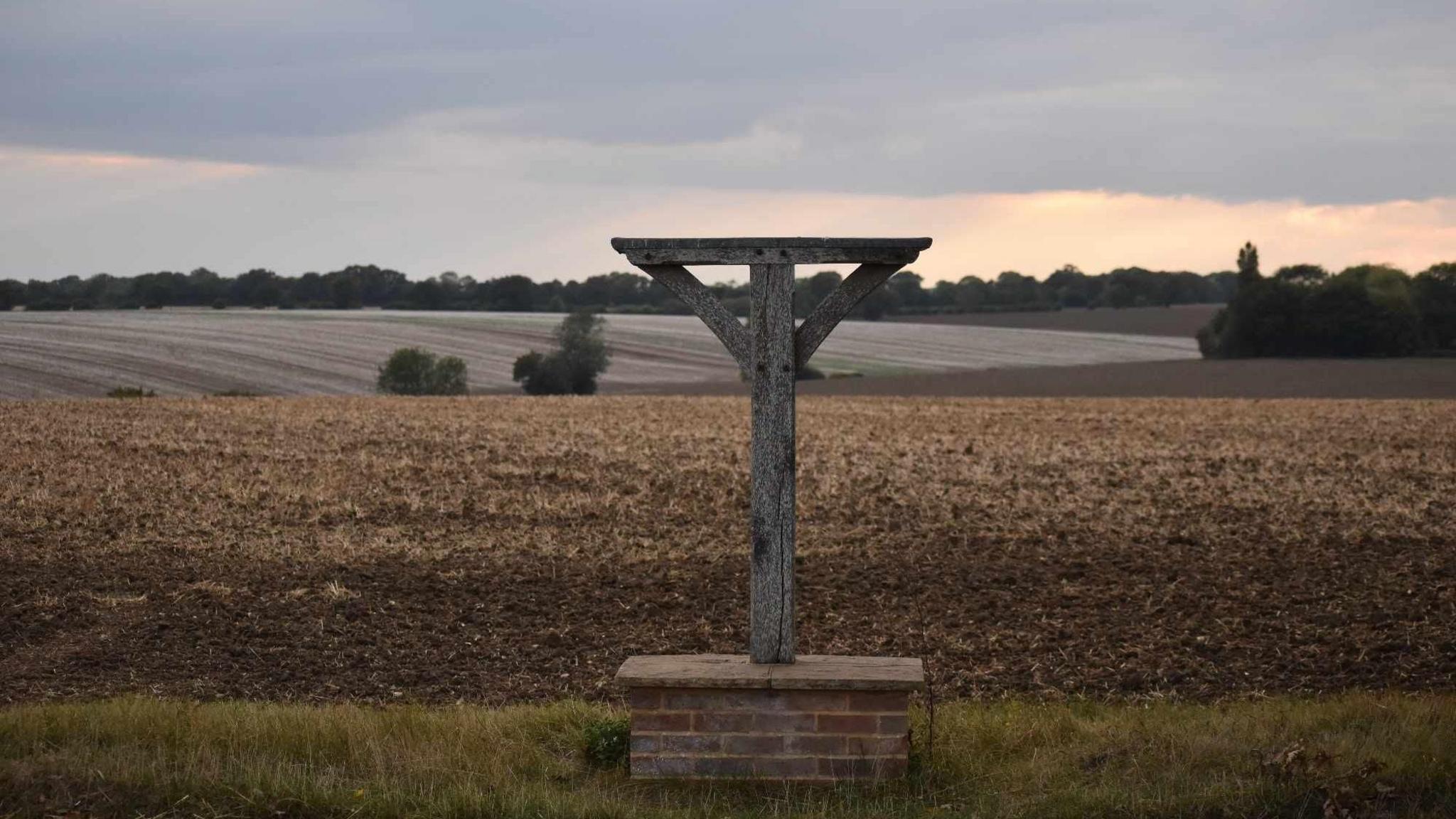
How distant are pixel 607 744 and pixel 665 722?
2.13 ft

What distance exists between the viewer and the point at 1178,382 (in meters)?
62.3

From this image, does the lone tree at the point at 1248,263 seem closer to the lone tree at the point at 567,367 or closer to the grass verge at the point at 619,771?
the lone tree at the point at 567,367

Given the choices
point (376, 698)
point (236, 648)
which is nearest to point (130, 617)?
point (236, 648)

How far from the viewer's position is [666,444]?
28172mm

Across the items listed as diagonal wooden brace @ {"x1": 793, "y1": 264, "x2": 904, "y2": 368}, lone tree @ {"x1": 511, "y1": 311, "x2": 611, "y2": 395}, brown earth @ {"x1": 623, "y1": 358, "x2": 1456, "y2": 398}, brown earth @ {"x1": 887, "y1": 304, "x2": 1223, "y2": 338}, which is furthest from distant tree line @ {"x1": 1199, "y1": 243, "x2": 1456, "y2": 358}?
diagonal wooden brace @ {"x1": 793, "y1": 264, "x2": 904, "y2": 368}

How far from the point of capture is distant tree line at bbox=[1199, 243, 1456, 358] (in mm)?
75000

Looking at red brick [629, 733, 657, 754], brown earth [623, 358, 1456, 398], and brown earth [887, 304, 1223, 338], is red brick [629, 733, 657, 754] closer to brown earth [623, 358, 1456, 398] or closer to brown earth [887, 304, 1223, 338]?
brown earth [623, 358, 1456, 398]

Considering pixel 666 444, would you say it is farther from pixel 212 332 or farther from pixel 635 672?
pixel 212 332

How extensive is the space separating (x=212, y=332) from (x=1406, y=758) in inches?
2723

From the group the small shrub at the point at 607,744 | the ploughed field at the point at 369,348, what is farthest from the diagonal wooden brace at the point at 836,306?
the ploughed field at the point at 369,348

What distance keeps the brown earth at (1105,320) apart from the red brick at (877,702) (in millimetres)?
95206

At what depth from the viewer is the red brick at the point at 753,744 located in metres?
7.02

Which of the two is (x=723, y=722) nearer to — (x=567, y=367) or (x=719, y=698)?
(x=719, y=698)

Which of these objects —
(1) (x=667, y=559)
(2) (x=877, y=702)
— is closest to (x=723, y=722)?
(2) (x=877, y=702)
